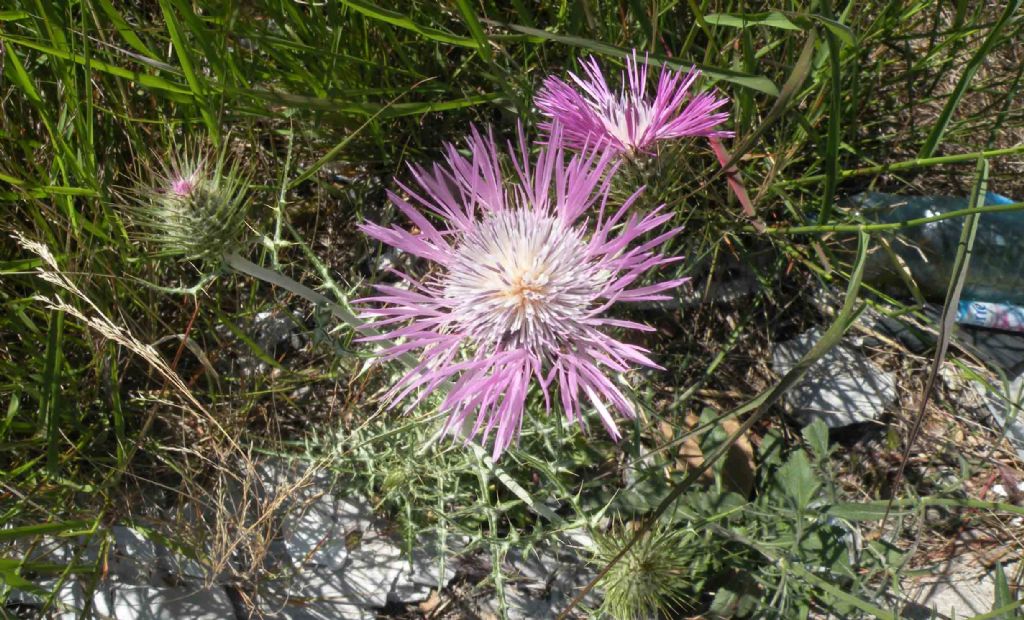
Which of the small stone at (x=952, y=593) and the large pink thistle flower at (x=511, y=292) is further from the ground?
the large pink thistle flower at (x=511, y=292)

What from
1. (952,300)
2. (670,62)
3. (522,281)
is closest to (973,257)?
(952,300)

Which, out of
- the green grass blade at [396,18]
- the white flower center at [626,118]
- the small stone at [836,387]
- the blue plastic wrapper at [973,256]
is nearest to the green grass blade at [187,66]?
the green grass blade at [396,18]

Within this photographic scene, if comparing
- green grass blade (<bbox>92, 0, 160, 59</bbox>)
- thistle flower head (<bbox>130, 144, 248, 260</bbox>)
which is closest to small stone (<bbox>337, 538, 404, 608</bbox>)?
thistle flower head (<bbox>130, 144, 248, 260</bbox>)

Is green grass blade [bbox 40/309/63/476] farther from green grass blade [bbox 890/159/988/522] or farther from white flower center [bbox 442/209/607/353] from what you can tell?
green grass blade [bbox 890/159/988/522]

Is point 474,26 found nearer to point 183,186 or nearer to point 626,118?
point 626,118

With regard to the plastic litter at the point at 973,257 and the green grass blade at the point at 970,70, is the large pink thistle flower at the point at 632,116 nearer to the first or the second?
the green grass blade at the point at 970,70
